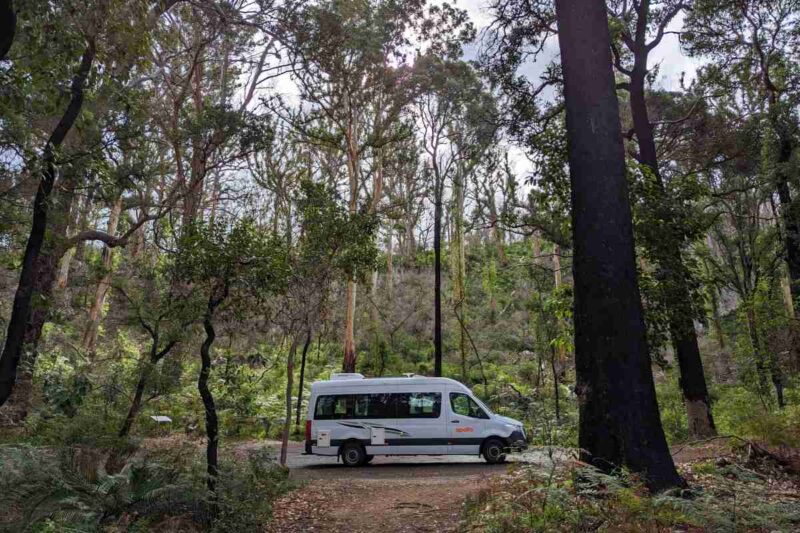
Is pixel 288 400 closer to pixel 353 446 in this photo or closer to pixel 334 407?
pixel 334 407

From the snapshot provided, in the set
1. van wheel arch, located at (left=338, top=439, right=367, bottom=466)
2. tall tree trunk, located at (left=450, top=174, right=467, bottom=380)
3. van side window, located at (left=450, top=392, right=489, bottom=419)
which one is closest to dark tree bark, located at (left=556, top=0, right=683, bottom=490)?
van side window, located at (left=450, top=392, right=489, bottom=419)

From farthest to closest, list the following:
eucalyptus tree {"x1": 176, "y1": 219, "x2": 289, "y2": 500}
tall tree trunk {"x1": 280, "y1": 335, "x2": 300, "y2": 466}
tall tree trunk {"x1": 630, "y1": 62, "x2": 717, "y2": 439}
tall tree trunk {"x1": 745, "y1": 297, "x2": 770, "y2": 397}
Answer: tall tree trunk {"x1": 745, "y1": 297, "x2": 770, "y2": 397} < tall tree trunk {"x1": 280, "y1": 335, "x2": 300, "y2": 466} < tall tree trunk {"x1": 630, "y1": 62, "x2": 717, "y2": 439} < eucalyptus tree {"x1": 176, "y1": 219, "x2": 289, "y2": 500}

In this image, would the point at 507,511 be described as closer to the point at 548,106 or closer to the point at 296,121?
the point at 548,106

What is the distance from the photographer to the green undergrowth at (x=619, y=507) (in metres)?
3.78

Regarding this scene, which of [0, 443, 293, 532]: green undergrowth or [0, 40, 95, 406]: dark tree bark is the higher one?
[0, 40, 95, 406]: dark tree bark

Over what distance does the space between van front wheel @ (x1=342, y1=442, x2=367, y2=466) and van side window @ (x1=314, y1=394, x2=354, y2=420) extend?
2.54ft

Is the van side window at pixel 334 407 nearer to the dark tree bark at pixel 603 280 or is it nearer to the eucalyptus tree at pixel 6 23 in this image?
the dark tree bark at pixel 603 280

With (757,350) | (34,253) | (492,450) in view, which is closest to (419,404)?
(492,450)

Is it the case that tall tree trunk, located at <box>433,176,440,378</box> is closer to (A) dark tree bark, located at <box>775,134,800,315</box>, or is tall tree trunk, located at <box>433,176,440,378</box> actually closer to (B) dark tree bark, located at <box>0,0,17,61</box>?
(A) dark tree bark, located at <box>775,134,800,315</box>

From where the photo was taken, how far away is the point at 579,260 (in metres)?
5.89

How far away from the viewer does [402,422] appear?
14.3 meters

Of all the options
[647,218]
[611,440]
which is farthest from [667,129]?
[611,440]

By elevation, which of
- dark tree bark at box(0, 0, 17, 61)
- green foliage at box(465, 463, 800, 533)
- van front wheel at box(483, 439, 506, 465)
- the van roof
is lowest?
van front wheel at box(483, 439, 506, 465)

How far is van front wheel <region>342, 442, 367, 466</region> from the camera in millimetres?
14359
